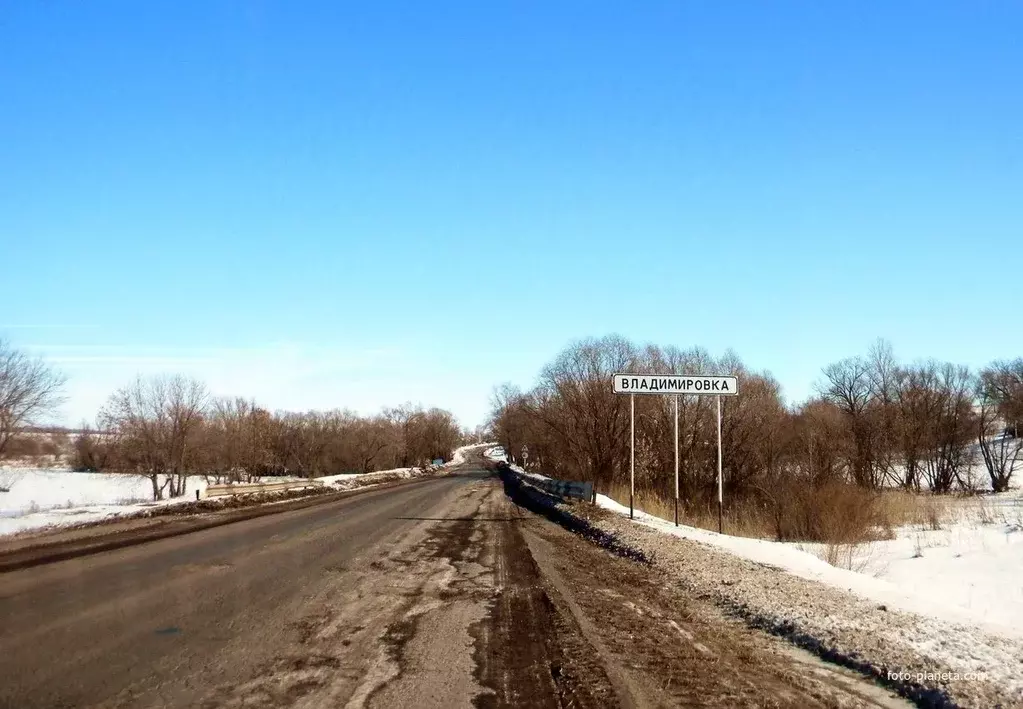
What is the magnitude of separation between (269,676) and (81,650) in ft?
7.09

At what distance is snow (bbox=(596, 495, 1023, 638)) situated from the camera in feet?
30.7

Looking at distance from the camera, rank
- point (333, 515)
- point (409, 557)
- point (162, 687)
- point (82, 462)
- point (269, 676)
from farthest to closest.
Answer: point (82, 462)
point (333, 515)
point (409, 557)
point (269, 676)
point (162, 687)

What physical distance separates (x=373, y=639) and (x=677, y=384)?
45.7 ft

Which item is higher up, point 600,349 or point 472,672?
point 600,349

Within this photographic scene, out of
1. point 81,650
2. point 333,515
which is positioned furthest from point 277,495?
point 81,650

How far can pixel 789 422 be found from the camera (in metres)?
54.5

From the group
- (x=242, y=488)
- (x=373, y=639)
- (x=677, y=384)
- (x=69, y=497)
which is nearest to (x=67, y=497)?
(x=69, y=497)

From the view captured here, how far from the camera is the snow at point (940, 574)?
368 inches

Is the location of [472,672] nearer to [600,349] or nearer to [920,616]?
[920,616]

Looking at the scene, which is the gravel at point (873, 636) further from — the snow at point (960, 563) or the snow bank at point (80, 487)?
the snow bank at point (80, 487)

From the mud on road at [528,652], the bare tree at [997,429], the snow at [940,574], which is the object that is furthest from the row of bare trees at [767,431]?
the mud on road at [528,652]

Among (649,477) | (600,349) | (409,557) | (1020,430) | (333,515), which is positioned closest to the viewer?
(409,557)

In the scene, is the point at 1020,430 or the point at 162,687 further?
the point at 1020,430

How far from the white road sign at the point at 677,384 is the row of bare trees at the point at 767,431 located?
1839 centimetres
